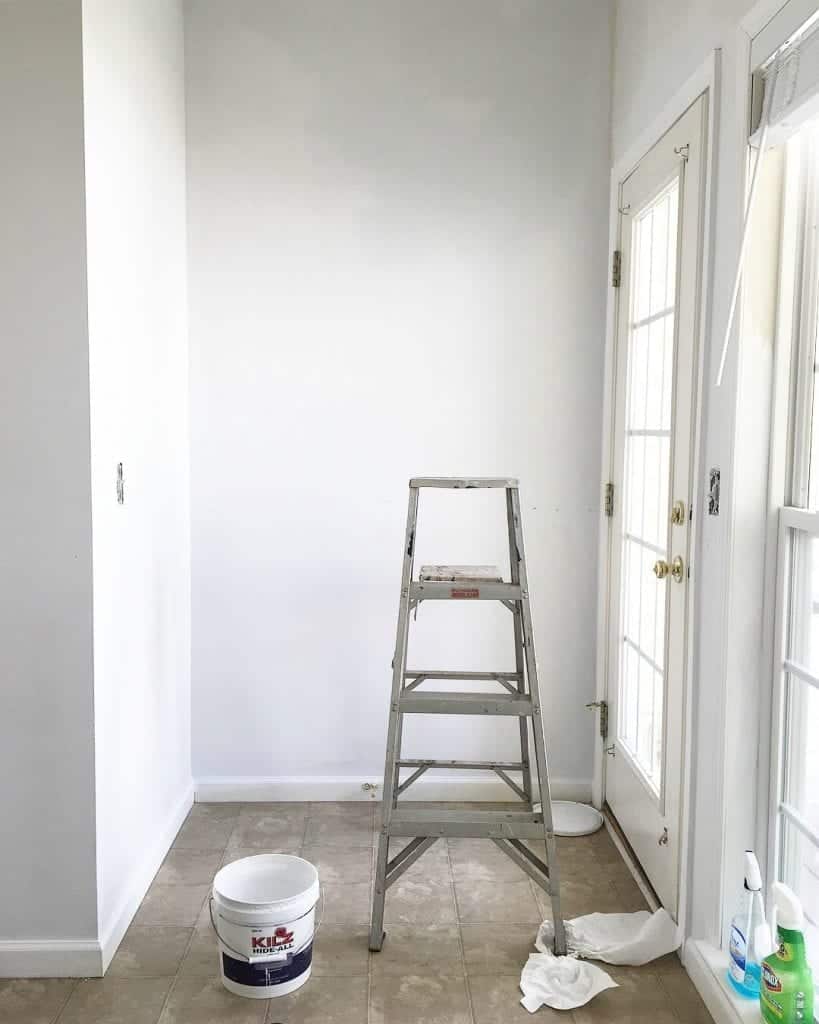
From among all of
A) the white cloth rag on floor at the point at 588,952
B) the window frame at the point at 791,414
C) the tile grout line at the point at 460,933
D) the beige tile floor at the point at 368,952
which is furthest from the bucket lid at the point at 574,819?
the window frame at the point at 791,414

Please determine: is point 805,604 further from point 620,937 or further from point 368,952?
point 368,952

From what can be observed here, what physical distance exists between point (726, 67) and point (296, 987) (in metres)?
2.28

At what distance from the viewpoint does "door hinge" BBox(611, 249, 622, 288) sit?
299 cm

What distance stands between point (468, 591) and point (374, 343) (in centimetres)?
114

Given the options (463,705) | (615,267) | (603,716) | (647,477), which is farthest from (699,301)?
(603,716)

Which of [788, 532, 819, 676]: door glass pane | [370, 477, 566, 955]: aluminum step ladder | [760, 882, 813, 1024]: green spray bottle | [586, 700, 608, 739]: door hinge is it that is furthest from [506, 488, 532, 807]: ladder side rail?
[760, 882, 813, 1024]: green spray bottle

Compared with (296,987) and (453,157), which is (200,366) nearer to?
(453,157)

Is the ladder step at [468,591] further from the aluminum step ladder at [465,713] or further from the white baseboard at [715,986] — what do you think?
the white baseboard at [715,986]

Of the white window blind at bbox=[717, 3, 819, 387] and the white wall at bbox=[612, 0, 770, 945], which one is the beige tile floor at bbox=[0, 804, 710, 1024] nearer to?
the white wall at bbox=[612, 0, 770, 945]

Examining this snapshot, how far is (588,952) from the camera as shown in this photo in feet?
7.48

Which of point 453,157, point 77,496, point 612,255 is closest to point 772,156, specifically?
point 612,255

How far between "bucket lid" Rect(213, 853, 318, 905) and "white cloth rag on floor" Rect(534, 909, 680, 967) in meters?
0.62

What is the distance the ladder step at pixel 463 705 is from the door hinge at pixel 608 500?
0.92 m

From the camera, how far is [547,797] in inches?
90.9
